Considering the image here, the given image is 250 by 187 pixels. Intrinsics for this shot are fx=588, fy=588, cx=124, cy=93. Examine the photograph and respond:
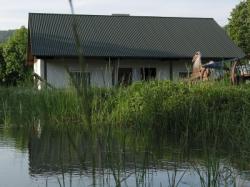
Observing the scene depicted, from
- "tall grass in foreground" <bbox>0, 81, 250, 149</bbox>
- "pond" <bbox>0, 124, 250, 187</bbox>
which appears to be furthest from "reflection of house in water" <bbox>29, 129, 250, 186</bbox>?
"tall grass in foreground" <bbox>0, 81, 250, 149</bbox>

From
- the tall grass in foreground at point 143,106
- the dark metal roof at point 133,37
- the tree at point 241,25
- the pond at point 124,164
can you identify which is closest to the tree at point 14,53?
the dark metal roof at point 133,37

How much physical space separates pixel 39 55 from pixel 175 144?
62.6 feet

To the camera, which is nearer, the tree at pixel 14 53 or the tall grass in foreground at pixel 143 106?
the tall grass in foreground at pixel 143 106

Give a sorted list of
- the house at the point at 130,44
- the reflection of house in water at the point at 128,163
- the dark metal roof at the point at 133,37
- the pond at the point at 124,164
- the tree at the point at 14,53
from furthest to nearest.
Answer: the tree at the point at 14,53
the dark metal roof at the point at 133,37
the house at the point at 130,44
the reflection of house in water at the point at 128,163
the pond at the point at 124,164

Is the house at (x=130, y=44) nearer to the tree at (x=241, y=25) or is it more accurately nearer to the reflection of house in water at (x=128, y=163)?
the tree at (x=241, y=25)

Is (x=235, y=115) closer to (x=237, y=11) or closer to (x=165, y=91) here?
(x=165, y=91)

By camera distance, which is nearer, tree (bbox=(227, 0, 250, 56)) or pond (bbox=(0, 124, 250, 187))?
pond (bbox=(0, 124, 250, 187))

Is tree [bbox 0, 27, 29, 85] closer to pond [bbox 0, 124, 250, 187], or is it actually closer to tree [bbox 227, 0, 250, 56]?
tree [bbox 227, 0, 250, 56]

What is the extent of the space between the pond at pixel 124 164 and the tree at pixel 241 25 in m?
32.5

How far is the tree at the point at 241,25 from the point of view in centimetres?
3922

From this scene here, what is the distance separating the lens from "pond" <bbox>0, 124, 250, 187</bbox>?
4147 millimetres

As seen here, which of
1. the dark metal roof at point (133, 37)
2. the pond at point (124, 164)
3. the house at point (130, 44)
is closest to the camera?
the pond at point (124, 164)

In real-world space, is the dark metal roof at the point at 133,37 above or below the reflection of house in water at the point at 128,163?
above

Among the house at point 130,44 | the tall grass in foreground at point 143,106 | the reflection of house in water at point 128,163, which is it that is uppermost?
the house at point 130,44
